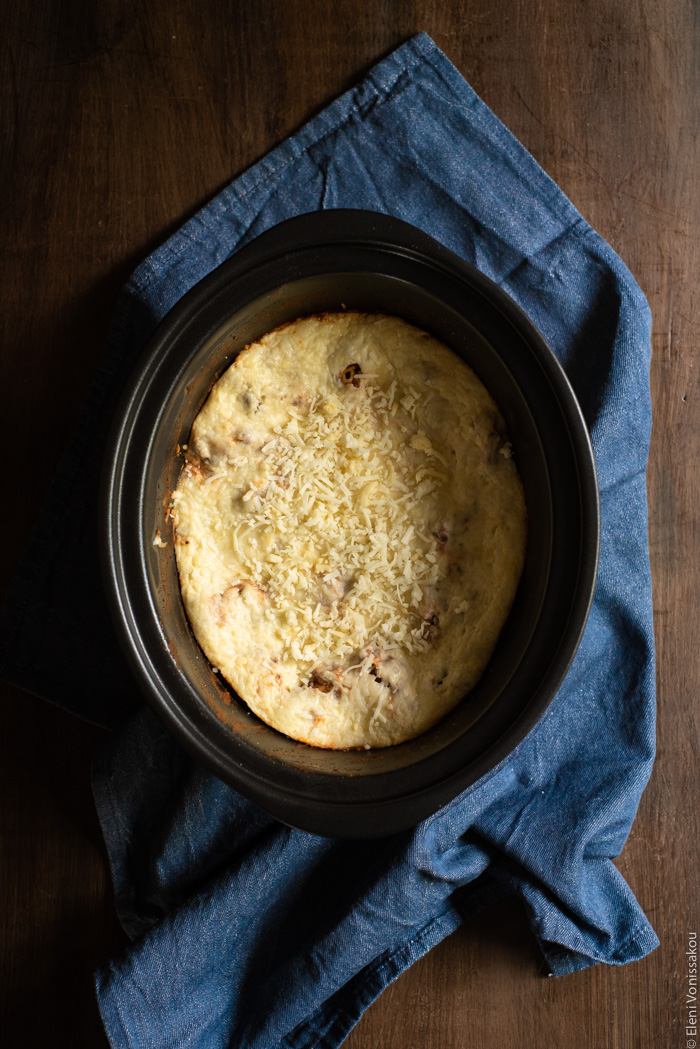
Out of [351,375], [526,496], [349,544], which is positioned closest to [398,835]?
[349,544]

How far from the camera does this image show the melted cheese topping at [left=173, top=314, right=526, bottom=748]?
1727mm

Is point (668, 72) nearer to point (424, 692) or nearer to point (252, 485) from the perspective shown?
point (252, 485)

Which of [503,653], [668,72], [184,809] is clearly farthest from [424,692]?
[668,72]

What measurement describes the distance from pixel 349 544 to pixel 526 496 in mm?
415

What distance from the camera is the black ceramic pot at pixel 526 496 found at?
1525 millimetres

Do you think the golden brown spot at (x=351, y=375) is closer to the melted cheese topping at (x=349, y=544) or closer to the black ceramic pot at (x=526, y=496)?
the melted cheese topping at (x=349, y=544)

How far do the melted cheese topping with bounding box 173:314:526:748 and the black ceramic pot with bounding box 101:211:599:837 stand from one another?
0.05 meters

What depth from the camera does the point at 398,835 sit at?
1949 millimetres

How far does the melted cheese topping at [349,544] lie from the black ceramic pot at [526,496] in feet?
0.17

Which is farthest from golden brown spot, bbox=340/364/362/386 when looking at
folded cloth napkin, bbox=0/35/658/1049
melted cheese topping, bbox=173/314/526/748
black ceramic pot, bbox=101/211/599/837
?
folded cloth napkin, bbox=0/35/658/1049

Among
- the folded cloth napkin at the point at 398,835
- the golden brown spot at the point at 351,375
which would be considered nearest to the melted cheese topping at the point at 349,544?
the golden brown spot at the point at 351,375

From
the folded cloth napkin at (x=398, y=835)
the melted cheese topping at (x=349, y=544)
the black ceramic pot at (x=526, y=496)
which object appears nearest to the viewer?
the black ceramic pot at (x=526, y=496)

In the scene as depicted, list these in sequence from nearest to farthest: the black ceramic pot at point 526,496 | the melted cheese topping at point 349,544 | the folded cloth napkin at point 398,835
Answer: the black ceramic pot at point 526,496 < the melted cheese topping at point 349,544 < the folded cloth napkin at point 398,835

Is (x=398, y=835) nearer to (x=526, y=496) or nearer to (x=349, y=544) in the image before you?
(x=349, y=544)
